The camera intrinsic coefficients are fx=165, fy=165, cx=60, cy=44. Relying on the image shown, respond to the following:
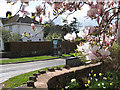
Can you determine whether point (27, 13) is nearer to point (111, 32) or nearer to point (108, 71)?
point (111, 32)

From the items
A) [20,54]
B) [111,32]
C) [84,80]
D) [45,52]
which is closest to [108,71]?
[84,80]

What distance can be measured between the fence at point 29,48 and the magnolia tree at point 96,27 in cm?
1195

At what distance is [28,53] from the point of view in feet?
56.8

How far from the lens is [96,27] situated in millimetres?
1669

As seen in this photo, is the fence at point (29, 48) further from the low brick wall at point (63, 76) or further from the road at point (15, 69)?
the low brick wall at point (63, 76)

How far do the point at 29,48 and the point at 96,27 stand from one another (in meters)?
16.4

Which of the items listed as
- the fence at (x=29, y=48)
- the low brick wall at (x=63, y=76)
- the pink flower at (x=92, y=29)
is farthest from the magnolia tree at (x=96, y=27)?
the fence at (x=29, y=48)

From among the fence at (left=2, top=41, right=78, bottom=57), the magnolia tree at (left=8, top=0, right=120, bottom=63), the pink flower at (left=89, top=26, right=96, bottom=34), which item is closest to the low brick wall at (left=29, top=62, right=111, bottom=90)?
the magnolia tree at (left=8, top=0, right=120, bottom=63)

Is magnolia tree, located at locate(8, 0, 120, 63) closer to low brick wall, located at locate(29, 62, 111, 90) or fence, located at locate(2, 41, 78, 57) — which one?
low brick wall, located at locate(29, 62, 111, 90)

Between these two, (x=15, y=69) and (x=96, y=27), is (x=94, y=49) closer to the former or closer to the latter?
(x=96, y=27)

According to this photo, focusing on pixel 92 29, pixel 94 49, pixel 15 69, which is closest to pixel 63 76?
pixel 92 29

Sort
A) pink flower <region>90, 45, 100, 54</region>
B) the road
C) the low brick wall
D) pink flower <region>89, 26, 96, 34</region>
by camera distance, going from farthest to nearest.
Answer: the road < the low brick wall < pink flower <region>89, 26, 96, 34</region> < pink flower <region>90, 45, 100, 54</region>

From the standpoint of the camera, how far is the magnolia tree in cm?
154

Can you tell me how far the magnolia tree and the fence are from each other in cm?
1195
